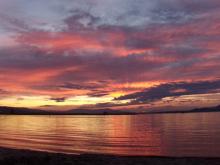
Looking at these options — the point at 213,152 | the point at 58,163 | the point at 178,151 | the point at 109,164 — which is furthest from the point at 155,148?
the point at 58,163

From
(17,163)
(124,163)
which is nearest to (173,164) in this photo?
(124,163)

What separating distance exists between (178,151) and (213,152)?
13.3 feet

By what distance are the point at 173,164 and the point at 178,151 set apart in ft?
50.3

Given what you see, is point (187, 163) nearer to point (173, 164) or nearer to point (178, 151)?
point (173, 164)

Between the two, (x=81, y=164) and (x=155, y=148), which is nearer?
(x=81, y=164)

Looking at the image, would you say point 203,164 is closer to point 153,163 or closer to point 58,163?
point 153,163

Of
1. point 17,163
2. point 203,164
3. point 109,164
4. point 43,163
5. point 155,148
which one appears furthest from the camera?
point 155,148

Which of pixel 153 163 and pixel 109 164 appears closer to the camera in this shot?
pixel 109 164

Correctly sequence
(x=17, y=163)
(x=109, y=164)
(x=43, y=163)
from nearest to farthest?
(x=17, y=163)
(x=43, y=163)
(x=109, y=164)

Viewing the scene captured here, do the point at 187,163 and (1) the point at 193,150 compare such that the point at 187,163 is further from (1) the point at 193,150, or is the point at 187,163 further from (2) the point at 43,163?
(1) the point at 193,150

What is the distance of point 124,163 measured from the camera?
84.4 ft

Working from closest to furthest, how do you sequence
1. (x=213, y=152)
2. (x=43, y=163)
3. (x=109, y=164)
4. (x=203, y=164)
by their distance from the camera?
(x=43, y=163) < (x=109, y=164) < (x=203, y=164) < (x=213, y=152)

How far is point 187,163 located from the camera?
86.6 feet

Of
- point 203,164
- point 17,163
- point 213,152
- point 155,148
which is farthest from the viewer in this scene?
point 155,148
